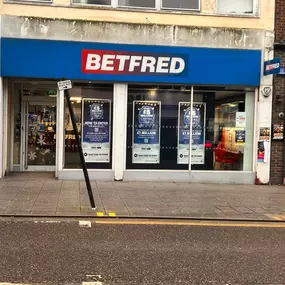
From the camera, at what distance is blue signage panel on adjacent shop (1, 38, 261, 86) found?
1130 cm

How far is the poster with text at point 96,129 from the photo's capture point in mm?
12070

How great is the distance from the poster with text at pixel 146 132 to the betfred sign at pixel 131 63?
100cm

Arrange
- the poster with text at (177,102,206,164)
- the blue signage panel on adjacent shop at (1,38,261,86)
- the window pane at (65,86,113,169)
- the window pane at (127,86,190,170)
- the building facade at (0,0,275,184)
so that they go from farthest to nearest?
the poster with text at (177,102,206,164)
the window pane at (127,86,190,170)
the window pane at (65,86,113,169)
the building facade at (0,0,275,184)
the blue signage panel on adjacent shop at (1,38,261,86)

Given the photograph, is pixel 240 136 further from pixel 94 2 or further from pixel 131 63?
pixel 94 2

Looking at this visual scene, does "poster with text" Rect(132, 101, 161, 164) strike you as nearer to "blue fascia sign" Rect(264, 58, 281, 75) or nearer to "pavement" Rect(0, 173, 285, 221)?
"pavement" Rect(0, 173, 285, 221)

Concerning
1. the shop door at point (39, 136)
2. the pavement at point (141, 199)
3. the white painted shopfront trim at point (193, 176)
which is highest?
the shop door at point (39, 136)

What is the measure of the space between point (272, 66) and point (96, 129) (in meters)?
5.30

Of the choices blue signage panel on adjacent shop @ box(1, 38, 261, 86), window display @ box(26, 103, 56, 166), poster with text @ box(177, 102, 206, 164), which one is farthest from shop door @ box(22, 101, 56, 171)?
poster with text @ box(177, 102, 206, 164)

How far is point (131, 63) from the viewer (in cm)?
1174

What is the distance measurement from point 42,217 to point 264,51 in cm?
818

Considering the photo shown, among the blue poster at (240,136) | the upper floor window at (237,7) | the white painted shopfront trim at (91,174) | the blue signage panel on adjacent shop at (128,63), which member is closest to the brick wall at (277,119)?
the blue signage panel on adjacent shop at (128,63)

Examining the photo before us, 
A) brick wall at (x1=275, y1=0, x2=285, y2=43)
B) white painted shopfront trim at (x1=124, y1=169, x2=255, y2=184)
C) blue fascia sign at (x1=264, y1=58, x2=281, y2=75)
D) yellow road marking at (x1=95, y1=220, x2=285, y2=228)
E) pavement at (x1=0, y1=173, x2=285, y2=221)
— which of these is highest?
brick wall at (x1=275, y1=0, x2=285, y2=43)

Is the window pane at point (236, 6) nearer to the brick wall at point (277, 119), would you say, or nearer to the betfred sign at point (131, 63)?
the brick wall at point (277, 119)

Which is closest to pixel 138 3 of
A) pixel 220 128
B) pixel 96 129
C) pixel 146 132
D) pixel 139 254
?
pixel 146 132
